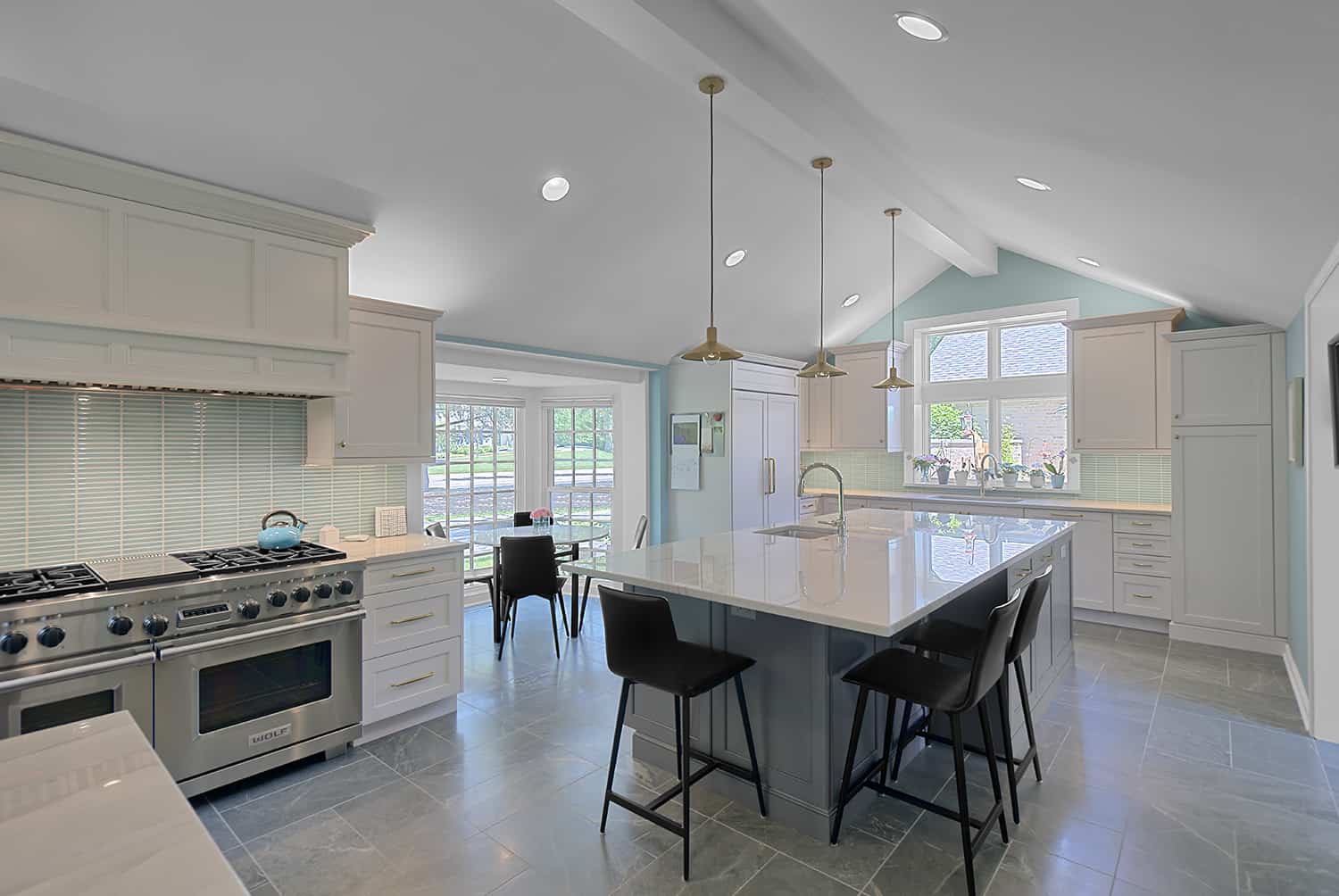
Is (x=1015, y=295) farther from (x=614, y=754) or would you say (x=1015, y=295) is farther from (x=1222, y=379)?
(x=614, y=754)

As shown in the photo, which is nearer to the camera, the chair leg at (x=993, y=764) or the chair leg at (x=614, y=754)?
the chair leg at (x=993, y=764)

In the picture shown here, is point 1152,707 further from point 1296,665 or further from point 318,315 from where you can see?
point 318,315

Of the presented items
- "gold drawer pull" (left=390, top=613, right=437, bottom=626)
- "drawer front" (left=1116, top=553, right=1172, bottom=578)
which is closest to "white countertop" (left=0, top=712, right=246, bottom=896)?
"gold drawer pull" (left=390, top=613, right=437, bottom=626)

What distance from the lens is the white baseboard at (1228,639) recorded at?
4355mm

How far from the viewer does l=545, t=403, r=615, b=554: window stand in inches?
258

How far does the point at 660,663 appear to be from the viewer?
2.37 m

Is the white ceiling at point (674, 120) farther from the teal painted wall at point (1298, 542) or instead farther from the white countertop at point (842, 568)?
the white countertop at point (842, 568)

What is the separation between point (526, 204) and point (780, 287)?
267 centimetres

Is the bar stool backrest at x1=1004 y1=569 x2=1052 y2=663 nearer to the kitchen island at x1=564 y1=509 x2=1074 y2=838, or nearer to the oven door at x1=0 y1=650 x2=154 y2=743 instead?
the kitchen island at x1=564 y1=509 x2=1074 y2=838

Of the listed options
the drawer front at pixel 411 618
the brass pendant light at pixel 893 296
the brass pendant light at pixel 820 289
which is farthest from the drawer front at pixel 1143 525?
the drawer front at pixel 411 618

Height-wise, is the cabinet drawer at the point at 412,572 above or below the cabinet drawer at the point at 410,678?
above

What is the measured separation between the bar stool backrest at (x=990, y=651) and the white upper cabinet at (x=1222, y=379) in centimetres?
345

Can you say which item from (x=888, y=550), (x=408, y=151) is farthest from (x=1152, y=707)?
(x=408, y=151)

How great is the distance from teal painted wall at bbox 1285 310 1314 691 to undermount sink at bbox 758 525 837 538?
2399 millimetres
